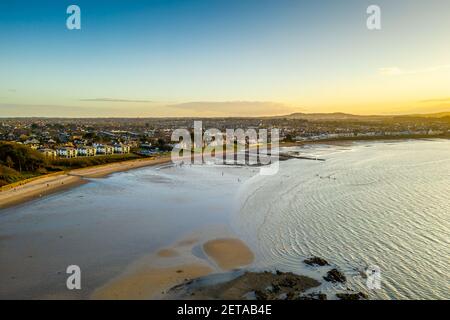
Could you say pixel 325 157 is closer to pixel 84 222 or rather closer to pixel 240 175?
pixel 240 175

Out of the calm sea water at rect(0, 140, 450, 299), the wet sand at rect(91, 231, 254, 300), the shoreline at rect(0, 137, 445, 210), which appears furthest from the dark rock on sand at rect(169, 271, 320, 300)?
the shoreline at rect(0, 137, 445, 210)

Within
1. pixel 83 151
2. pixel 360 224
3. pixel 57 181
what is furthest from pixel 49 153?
pixel 360 224

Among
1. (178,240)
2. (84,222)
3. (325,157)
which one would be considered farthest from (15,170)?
(325,157)

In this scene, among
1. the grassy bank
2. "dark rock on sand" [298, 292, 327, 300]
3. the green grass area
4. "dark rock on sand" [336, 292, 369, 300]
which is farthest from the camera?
the green grass area

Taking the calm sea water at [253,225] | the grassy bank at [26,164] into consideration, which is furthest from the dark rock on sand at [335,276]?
the grassy bank at [26,164]

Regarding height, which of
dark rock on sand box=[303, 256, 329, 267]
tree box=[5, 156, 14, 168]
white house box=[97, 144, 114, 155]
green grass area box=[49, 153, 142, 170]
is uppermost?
white house box=[97, 144, 114, 155]

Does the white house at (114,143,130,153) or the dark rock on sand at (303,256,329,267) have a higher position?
the white house at (114,143,130,153)

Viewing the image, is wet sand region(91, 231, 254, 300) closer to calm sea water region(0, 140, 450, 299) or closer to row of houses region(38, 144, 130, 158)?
calm sea water region(0, 140, 450, 299)

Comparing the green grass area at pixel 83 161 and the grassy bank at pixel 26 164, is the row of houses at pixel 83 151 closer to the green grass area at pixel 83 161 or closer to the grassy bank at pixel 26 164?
the green grass area at pixel 83 161
